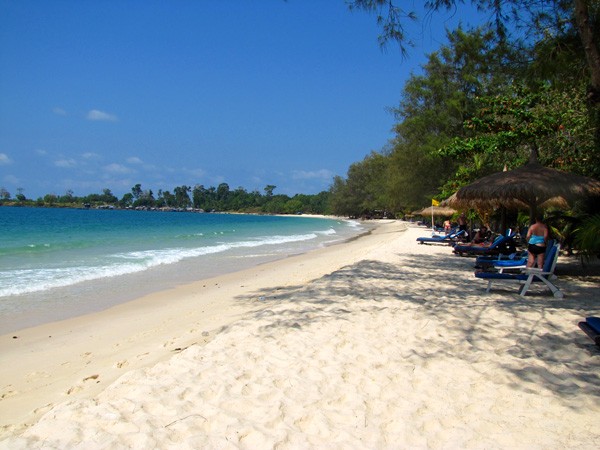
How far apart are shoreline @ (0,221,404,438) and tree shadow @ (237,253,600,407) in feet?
2.69

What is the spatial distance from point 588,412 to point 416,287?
435cm

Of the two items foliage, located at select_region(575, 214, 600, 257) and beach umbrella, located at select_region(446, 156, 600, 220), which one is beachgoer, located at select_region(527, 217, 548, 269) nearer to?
foliage, located at select_region(575, 214, 600, 257)

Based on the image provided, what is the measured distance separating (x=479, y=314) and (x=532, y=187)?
152 inches

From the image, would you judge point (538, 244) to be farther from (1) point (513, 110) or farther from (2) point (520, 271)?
(1) point (513, 110)

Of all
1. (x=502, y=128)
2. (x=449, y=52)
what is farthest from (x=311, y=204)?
(x=502, y=128)

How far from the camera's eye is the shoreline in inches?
144

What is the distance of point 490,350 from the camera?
403 centimetres

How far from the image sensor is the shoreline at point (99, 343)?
366 cm

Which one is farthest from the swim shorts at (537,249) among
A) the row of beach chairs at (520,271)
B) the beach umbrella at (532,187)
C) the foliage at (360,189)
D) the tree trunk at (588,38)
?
the foliage at (360,189)

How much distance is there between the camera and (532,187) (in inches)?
317

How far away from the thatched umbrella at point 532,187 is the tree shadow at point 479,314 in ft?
4.94

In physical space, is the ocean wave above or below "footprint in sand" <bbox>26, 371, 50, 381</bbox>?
below

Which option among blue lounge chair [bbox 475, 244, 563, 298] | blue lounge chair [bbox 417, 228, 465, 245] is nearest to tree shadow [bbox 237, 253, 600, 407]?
blue lounge chair [bbox 475, 244, 563, 298]

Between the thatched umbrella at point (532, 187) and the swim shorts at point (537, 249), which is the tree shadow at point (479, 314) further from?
the thatched umbrella at point (532, 187)
